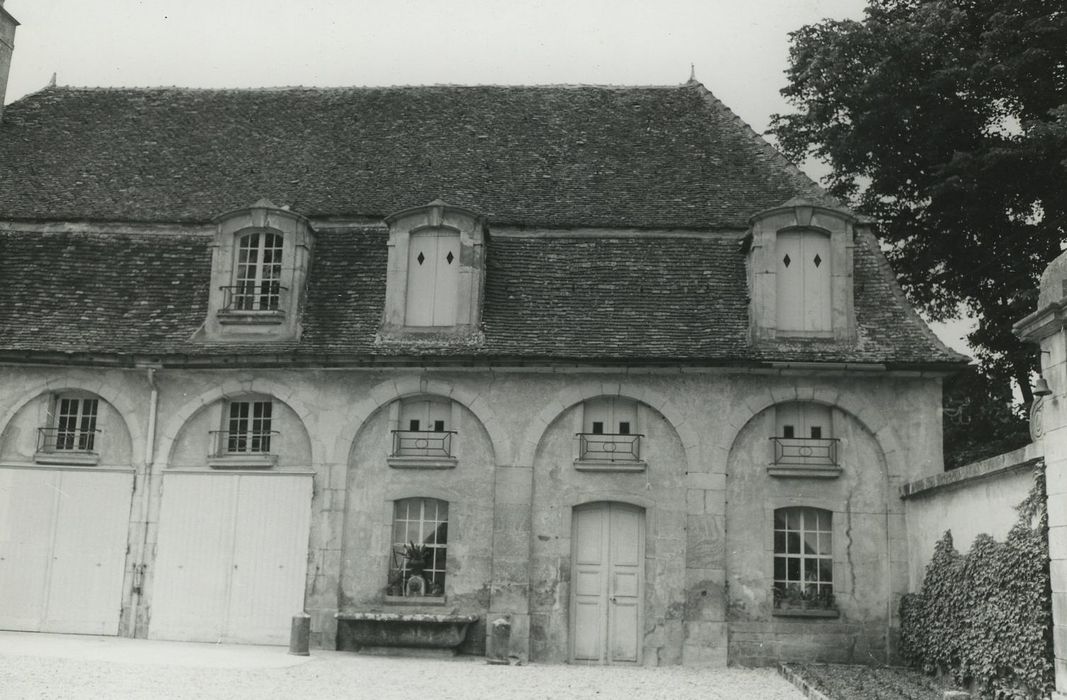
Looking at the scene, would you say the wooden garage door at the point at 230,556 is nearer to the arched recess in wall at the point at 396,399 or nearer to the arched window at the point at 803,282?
the arched recess in wall at the point at 396,399

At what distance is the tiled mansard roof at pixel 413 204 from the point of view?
19.1m

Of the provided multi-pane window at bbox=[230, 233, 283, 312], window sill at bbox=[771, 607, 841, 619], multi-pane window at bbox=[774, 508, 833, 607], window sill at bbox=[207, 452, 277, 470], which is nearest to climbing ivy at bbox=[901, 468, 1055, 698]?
window sill at bbox=[771, 607, 841, 619]

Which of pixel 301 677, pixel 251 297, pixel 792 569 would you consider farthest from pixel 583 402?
pixel 301 677

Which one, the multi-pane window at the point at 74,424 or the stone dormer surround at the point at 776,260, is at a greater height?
the stone dormer surround at the point at 776,260

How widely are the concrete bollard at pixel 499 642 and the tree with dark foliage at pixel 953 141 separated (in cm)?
1160

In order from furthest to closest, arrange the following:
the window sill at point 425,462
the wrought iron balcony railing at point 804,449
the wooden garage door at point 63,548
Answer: the wooden garage door at point 63,548
the window sill at point 425,462
the wrought iron balcony railing at point 804,449

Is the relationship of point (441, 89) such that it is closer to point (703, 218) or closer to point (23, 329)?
point (703, 218)

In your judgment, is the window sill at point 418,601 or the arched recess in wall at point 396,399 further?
the arched recess in wall at point 396,399

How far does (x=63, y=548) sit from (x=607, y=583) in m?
9.26

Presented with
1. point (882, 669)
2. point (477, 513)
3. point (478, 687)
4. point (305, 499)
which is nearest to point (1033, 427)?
point (882, 669)

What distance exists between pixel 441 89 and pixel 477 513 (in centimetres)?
995

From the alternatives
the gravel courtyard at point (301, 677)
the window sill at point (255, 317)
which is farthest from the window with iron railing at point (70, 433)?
the gravel courtyard at point (301, 677)

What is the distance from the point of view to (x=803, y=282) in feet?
62.8

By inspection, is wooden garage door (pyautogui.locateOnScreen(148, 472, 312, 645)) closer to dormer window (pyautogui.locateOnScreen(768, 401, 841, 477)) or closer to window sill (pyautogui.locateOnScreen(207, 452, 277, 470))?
window sill (pyautogui.locateOnScreen(207, 452, 277, 470))
